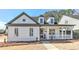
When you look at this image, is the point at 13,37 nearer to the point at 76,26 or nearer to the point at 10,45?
the point at 10,45

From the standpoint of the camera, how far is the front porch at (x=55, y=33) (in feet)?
20.1

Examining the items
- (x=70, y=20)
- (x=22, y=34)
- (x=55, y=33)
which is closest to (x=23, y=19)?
(x=22, y=34)

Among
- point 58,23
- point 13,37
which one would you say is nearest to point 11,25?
point 13,37

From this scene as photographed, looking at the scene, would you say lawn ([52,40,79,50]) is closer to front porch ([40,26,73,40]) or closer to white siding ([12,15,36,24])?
front porch ([40,26,73,40])

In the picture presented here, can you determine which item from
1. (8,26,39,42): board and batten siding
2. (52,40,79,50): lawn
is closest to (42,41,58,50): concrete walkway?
(52,40,79,50): lawn

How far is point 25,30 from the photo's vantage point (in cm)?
614

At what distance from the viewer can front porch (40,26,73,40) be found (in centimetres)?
613

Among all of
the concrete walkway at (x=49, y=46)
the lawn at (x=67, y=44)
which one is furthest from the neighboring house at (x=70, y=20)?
the concrete walkway at (x=49, y=46)

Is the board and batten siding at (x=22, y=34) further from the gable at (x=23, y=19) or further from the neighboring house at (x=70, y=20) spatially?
the neighboring house at (x=70, y=20)

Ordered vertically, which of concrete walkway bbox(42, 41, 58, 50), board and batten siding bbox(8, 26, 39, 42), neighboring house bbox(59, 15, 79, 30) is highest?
neighboring house bbox(59, 15, 79, 30)

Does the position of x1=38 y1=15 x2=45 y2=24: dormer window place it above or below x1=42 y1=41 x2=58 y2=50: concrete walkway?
above

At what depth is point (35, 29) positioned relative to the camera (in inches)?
242
